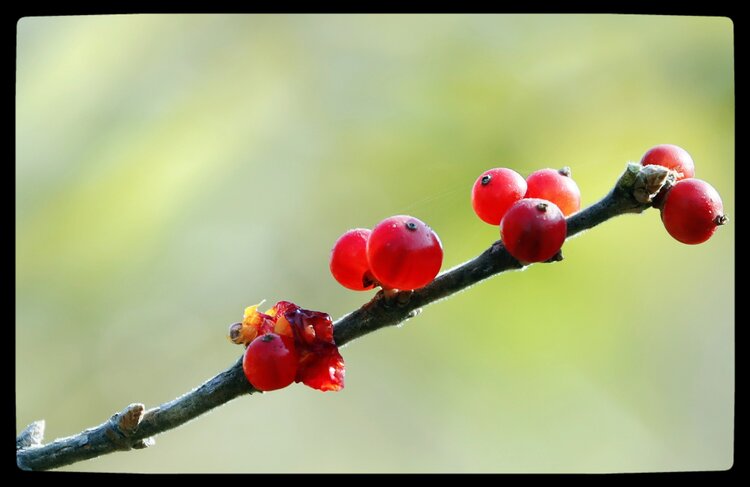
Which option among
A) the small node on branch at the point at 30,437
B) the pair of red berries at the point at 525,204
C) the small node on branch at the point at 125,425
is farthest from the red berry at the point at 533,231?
the small node on branch at the point at 30,437

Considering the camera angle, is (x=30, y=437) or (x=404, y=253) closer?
(x=404, y=253)

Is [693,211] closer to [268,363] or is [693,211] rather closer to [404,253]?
[404,253]

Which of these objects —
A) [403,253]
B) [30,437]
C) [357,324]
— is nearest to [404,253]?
[403,253]

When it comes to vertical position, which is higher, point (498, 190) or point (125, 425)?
point (498, 190)

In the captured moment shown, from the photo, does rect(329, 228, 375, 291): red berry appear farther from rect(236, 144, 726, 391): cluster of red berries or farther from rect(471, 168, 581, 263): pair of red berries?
rect(471, 168, 581, 263): pair of red berries

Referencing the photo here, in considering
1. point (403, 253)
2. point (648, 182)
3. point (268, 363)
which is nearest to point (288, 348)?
point (268, 363)

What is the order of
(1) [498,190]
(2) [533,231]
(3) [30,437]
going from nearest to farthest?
(2) [533,231] < (1) [498,190] < (3) [30,437]

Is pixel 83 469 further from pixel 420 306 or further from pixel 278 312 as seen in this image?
pixel 420 306

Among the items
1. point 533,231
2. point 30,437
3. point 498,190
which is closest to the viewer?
point 533,231
